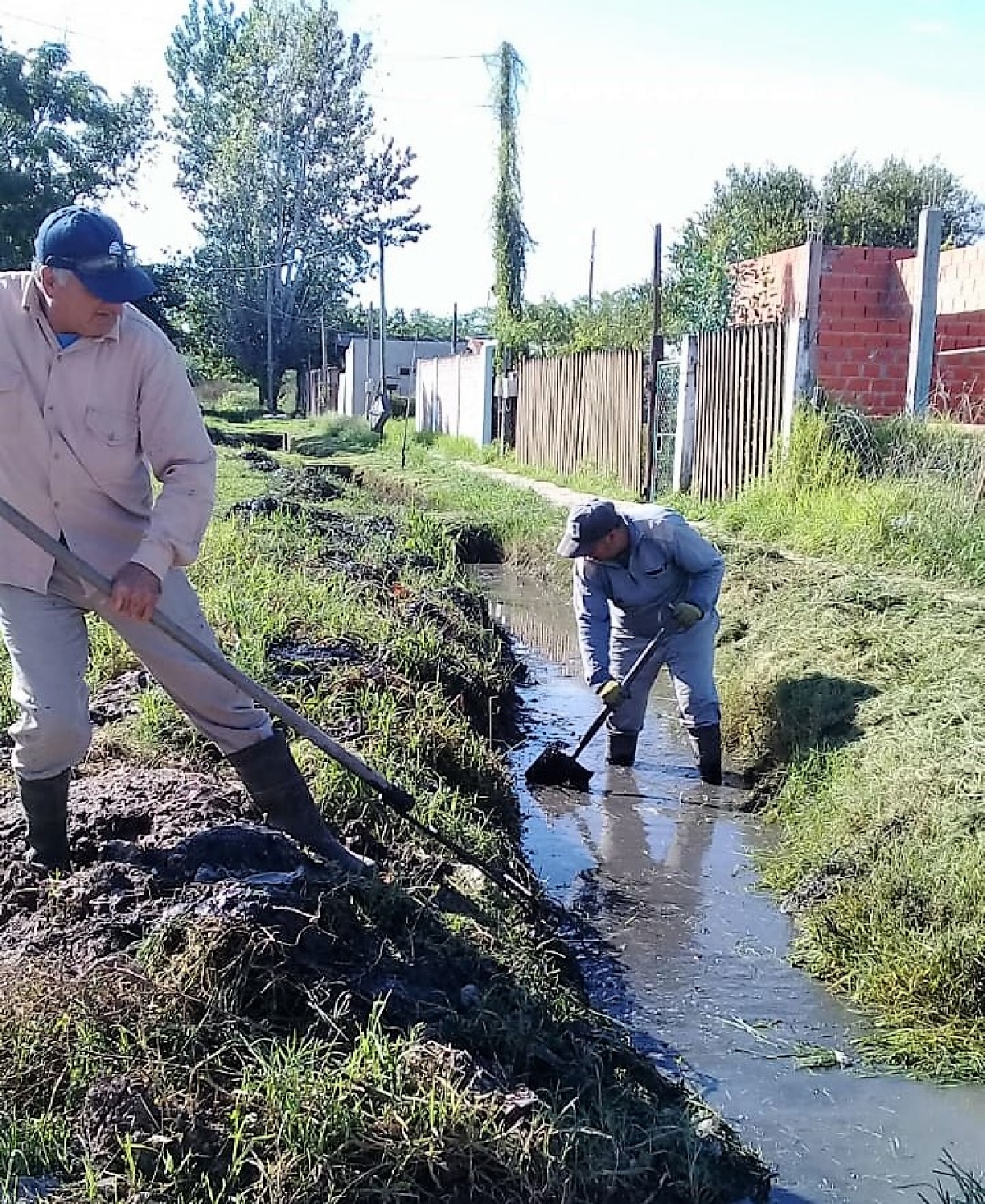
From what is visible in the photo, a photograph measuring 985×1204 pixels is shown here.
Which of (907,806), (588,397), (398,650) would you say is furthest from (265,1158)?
(588,397)

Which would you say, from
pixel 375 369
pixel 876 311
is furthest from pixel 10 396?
pixel 375 369

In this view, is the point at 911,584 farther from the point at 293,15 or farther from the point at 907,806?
the point at 293,15

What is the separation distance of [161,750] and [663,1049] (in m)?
1.90

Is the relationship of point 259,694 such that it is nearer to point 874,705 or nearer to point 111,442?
point 111,442

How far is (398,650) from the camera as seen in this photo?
617 cm

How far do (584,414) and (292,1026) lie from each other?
13.5 meters

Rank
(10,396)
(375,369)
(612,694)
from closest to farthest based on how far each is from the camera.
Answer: (10,396), (612,694), (375,369)

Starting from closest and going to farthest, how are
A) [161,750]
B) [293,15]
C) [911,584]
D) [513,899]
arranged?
[513,899], [161,750], [911,584], [293,15]

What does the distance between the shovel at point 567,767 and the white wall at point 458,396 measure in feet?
51.2

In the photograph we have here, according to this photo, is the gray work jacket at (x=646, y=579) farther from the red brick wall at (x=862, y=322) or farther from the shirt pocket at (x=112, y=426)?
the red brick wall at (x=862, y=322)

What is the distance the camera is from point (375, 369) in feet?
117

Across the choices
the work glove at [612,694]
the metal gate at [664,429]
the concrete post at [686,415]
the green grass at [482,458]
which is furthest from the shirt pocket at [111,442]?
the green grass at [482,458]

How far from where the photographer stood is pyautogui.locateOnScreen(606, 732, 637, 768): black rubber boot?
632cm

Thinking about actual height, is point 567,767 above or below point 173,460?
below
